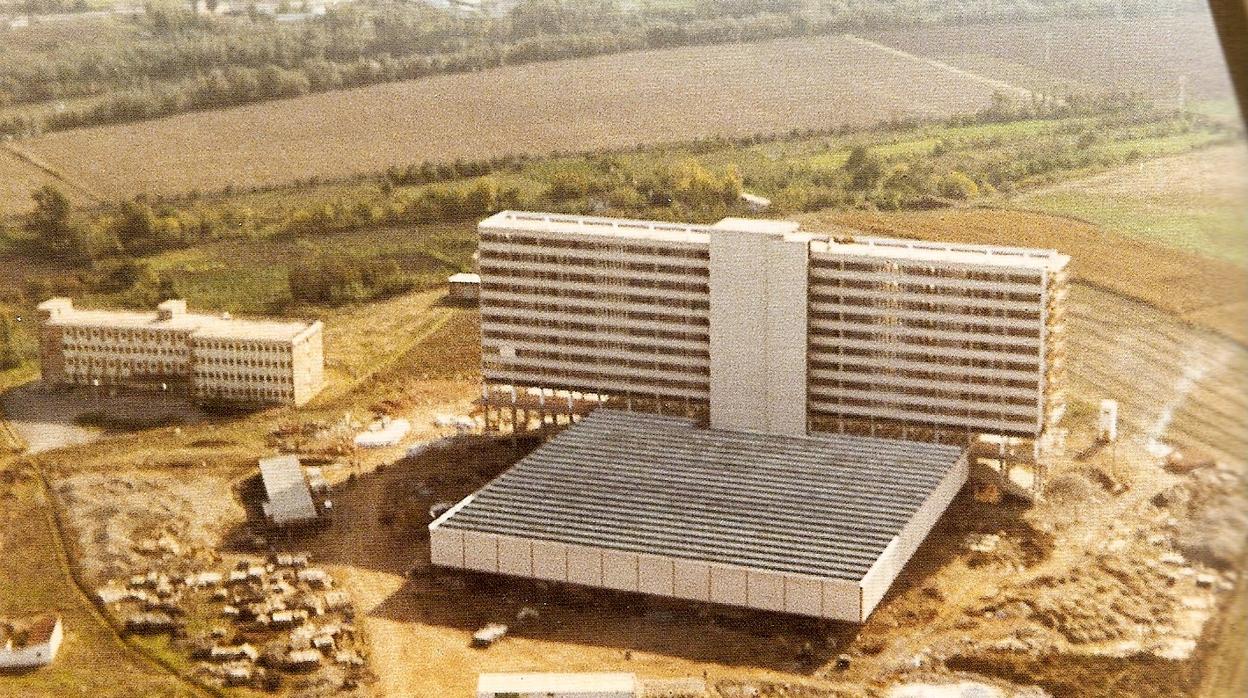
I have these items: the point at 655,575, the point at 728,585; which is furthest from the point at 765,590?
the point at 655,575

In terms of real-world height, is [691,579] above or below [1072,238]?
below

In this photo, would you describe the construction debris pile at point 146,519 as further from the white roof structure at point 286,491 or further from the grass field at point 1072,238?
the grass field at point 1072,238

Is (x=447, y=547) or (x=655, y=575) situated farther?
(x=447, y=547)

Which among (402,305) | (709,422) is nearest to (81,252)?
(402,305)

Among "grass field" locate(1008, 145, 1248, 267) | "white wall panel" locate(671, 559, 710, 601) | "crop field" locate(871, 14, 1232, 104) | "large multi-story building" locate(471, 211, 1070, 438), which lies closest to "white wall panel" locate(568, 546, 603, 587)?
"white wall panel" locate(671, 559, 710, 601)

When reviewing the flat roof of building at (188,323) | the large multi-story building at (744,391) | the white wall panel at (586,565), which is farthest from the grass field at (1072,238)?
the flat roof of building at (188,323)

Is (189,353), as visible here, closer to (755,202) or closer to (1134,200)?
(755,202)

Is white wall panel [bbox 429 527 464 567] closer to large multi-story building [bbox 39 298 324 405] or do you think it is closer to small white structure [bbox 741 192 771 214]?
large multi-story building [bbox 39 298 324 405]
